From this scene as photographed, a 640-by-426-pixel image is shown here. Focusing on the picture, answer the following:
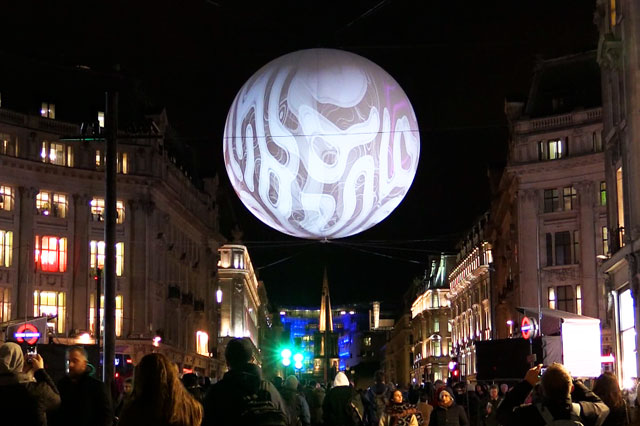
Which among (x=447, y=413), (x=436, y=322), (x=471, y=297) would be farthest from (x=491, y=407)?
(x=436, y=322)

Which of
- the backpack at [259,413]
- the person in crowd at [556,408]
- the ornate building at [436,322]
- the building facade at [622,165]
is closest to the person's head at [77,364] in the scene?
the backpack at [259,413]

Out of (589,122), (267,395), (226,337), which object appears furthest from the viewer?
(226,337)

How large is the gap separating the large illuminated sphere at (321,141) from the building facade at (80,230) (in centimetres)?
4581

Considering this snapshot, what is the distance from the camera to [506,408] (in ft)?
31.9

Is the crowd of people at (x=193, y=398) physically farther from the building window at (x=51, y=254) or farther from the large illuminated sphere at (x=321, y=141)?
the building window at (x=51, y=254)

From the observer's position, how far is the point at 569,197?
67625 millimetres

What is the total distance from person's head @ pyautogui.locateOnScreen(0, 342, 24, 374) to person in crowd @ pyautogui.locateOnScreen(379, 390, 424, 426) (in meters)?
6.75

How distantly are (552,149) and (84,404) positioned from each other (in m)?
60.9

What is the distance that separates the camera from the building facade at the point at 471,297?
→ 9850 centimetres

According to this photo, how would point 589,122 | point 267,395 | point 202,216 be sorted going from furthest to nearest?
point 202,216, point 589,122, point 267,395

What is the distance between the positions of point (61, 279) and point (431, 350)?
82.7 meters

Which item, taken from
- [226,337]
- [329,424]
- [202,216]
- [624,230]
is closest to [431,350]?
[226,337]

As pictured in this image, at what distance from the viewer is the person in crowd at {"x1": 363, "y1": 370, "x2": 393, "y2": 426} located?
63.2 feet

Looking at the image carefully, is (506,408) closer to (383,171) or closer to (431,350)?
(383,171)
